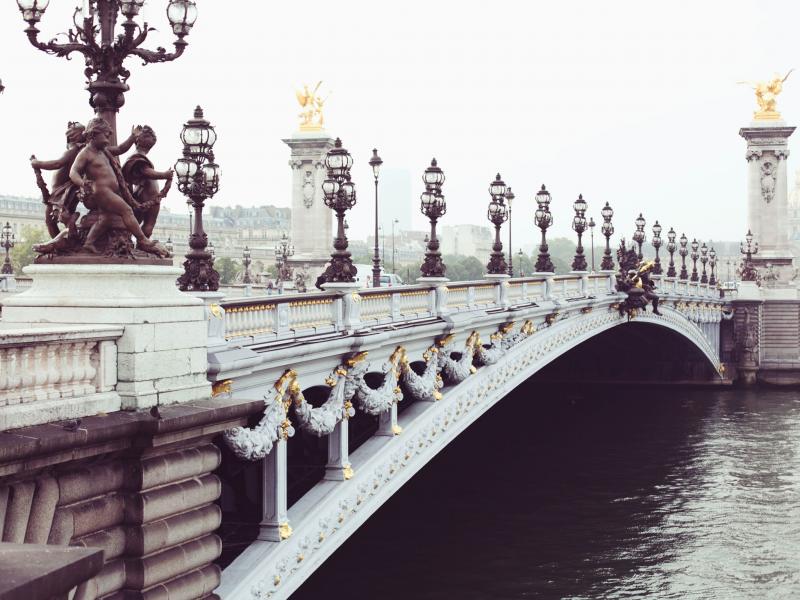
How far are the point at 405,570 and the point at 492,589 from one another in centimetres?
188

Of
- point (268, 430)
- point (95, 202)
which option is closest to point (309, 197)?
point (268, 430)

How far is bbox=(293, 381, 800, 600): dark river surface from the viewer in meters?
25.9

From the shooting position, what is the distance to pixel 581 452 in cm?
4297

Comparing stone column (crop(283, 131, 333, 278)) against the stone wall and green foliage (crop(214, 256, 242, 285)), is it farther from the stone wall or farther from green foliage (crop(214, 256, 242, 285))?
the stone wall

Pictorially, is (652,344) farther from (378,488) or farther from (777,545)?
(378,488)

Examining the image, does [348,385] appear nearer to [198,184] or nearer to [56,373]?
[198,184]

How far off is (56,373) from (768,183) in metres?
77.6

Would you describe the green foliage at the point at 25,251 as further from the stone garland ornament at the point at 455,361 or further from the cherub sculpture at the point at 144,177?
the cherub sculpture at the point at 144,177

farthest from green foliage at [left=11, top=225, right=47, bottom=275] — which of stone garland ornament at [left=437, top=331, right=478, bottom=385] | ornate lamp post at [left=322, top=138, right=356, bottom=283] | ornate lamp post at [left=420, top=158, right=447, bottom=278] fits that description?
ornate lamp post at [left=322, top=138, right=356, bottom=283]

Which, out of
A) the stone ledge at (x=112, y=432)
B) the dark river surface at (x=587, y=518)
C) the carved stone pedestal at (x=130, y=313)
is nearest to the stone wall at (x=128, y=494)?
the stone ledge at (x=112, y=432)

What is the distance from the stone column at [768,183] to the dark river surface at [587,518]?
3387 cm

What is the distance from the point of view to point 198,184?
47.6ft

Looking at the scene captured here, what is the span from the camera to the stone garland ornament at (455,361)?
78.3 feet

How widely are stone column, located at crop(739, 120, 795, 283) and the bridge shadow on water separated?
28579 mm
